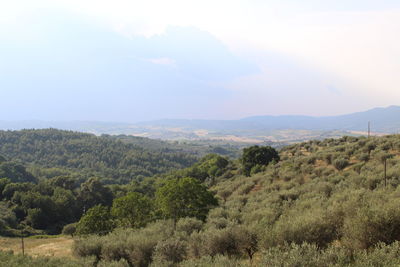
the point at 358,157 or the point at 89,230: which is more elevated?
the point at 358,157

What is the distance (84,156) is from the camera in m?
117

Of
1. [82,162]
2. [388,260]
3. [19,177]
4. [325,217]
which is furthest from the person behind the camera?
[82,162]

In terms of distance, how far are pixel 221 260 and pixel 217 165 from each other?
5272cm

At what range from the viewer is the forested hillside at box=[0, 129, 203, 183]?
341ft

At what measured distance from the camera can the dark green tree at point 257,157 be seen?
42.0m

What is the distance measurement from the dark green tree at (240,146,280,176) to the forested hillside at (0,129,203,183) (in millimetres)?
59809

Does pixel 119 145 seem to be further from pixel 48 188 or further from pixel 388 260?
pixel 388 260

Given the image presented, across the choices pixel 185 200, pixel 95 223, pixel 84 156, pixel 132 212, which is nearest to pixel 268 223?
pixel 185 200

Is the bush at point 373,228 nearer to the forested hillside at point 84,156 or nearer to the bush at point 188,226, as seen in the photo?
the bush at point 188,226

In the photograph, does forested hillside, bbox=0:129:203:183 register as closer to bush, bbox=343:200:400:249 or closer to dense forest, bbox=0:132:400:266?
dense forest, bbox=0:132:400:266

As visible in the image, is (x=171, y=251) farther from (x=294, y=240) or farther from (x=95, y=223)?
(x=95, y=223)

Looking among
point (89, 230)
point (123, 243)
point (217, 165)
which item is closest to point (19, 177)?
point (217, 165)

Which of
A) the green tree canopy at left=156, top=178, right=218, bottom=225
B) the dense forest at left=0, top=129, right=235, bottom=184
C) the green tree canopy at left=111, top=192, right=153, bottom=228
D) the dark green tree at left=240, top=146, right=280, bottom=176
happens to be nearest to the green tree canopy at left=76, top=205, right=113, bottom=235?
the green tree canopy at left=111, top=192, right=153, bottom=228

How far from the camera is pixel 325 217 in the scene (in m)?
8.40
